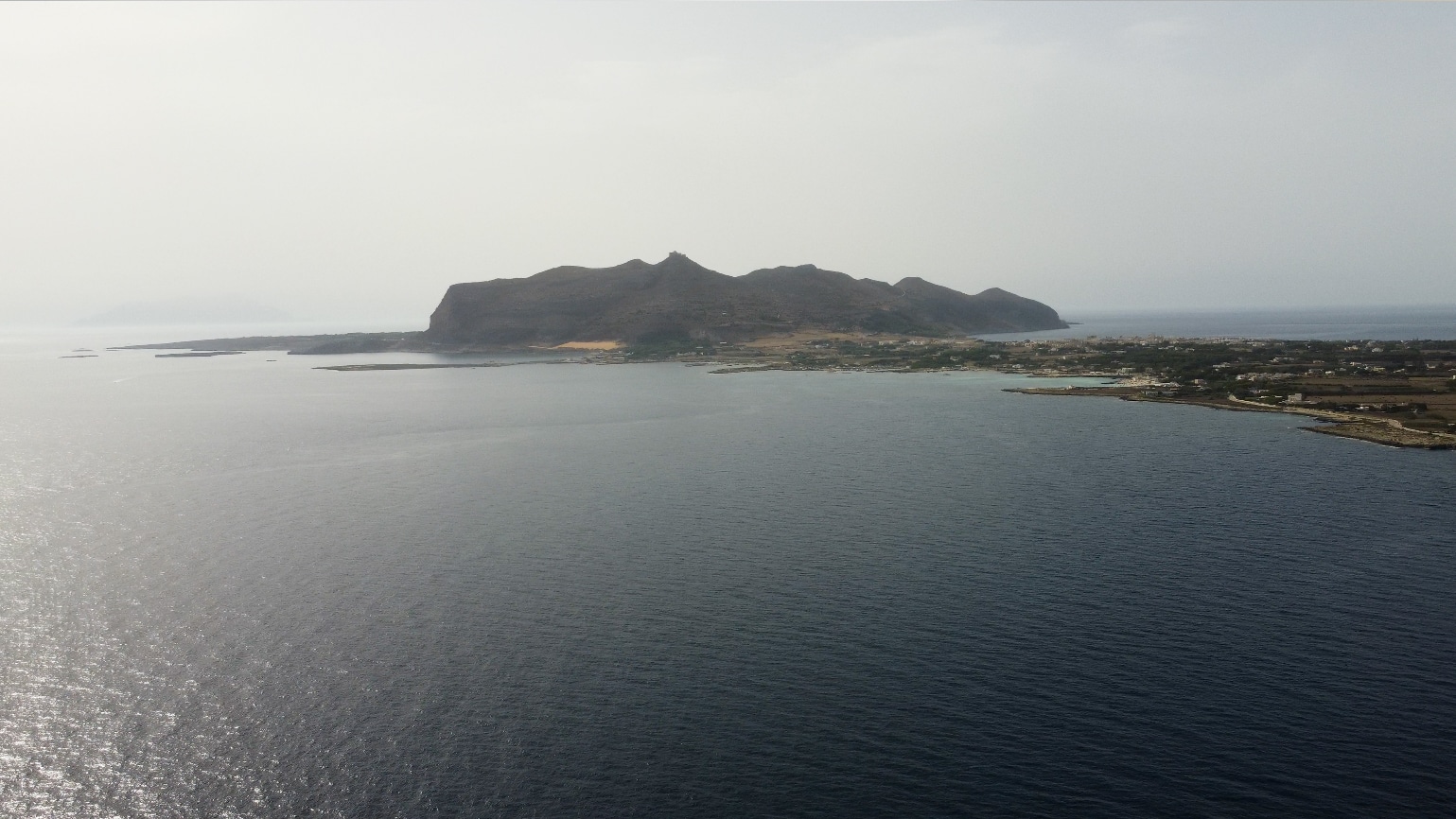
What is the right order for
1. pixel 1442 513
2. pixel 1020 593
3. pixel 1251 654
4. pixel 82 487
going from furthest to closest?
1. pixel 82 487
2. pixel 1442 513
3. pixel 1020 593
4. pixel 1251 654

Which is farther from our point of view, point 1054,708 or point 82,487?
point 82,487

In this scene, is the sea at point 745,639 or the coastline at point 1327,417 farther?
the coastline at point 1327,417

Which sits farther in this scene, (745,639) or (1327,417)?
(1327,417)

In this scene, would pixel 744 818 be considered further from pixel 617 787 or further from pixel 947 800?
pixel 947 800

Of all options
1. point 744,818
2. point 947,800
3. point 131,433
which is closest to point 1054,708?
point 947,800

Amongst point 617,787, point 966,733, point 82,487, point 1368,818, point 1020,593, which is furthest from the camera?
point 82,487

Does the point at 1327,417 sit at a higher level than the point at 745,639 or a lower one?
higher

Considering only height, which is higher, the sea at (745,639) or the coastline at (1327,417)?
the coastline at (1327,417)
